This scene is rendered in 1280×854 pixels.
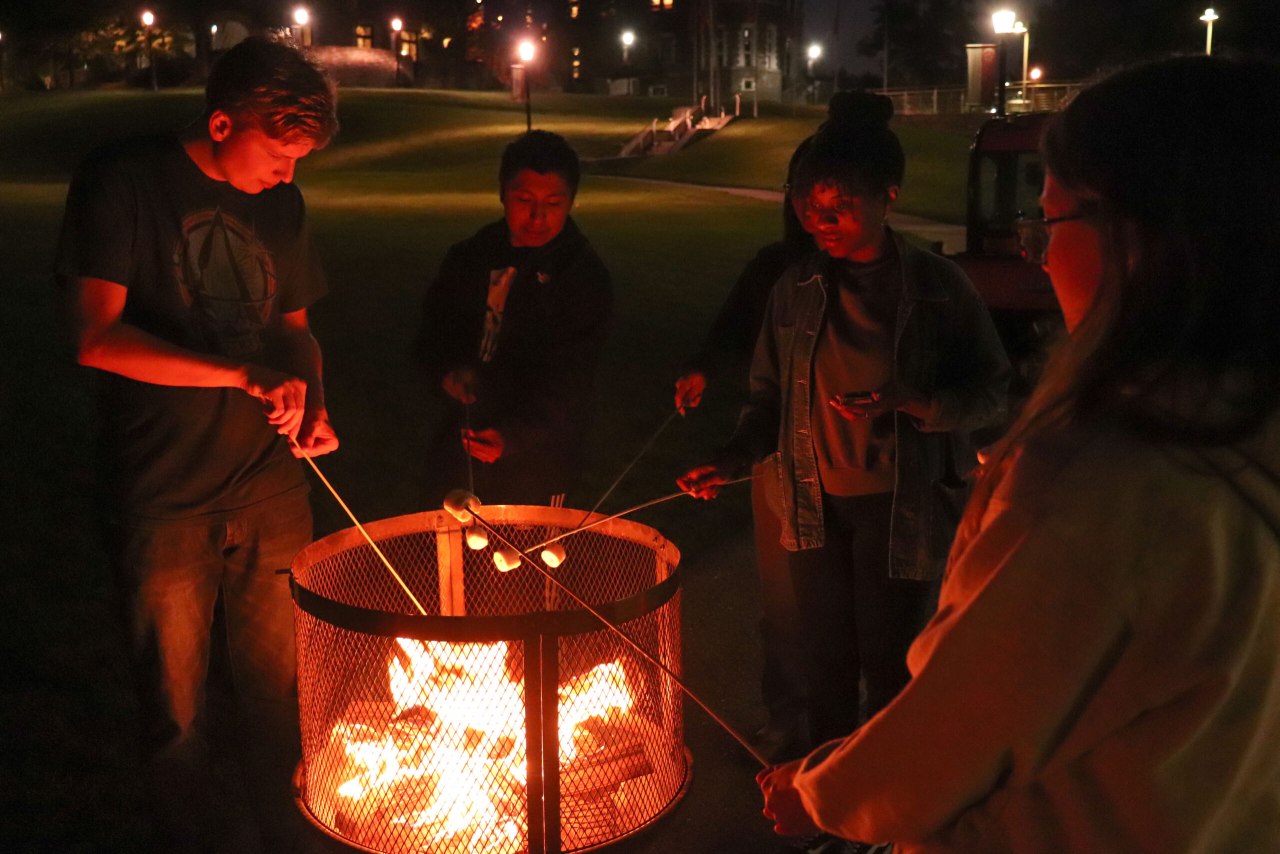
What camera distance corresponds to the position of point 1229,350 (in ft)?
4.38

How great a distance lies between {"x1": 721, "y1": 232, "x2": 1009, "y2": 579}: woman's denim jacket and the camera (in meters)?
3.19

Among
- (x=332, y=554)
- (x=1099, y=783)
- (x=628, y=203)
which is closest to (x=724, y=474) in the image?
(x=332, y=554)

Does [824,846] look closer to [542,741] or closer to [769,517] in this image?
[769,517]

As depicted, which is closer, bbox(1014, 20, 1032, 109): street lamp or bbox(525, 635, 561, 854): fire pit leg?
bbox(525, 635, 561, 854): fire pit leg

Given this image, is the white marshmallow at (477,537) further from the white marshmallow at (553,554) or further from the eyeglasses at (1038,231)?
the eyeglasses at (1038,231)

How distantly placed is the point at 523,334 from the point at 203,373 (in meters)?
1.16

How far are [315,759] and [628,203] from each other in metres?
25.9

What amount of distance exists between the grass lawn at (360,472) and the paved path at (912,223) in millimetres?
2979

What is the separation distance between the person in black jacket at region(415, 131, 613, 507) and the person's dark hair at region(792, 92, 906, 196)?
748 millimetres

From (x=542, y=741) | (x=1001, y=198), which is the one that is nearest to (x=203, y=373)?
(x=542, y=741)

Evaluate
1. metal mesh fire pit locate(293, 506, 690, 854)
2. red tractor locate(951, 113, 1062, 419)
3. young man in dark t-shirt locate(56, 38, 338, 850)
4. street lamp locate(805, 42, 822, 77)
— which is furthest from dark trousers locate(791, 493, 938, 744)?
street lamp locate(805, 42, 822, 77)

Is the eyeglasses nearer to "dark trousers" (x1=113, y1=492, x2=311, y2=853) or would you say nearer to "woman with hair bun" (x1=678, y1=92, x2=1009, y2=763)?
"woman with hair bun" (x1=678, y1=92, x2=1009, y2=763)

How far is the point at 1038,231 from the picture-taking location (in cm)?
161

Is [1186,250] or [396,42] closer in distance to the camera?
[1186,250]
